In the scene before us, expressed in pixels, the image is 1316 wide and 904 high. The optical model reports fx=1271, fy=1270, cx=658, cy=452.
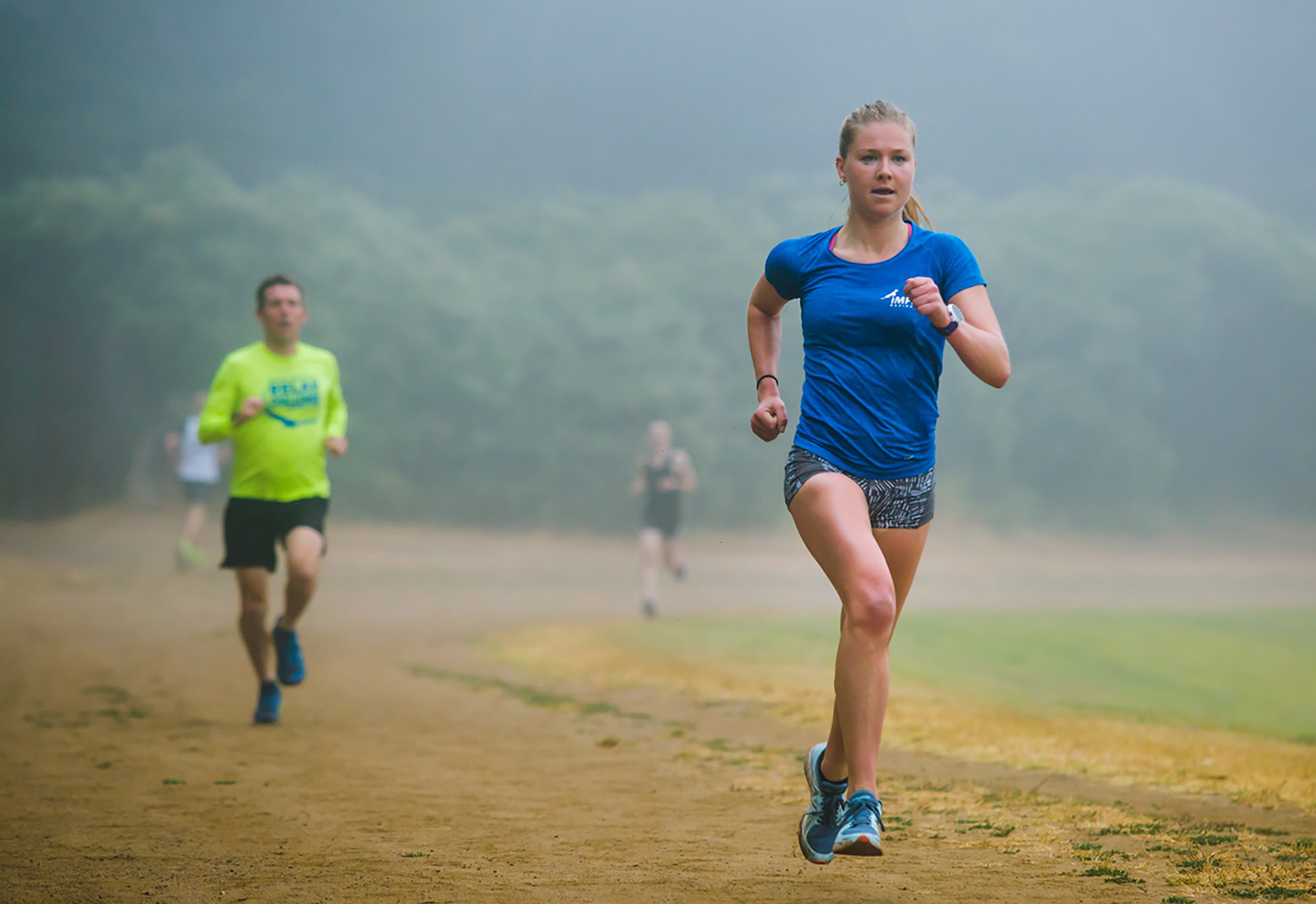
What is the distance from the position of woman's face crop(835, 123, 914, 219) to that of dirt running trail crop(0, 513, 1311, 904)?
1.77 metres

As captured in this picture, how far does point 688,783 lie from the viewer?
5.09m

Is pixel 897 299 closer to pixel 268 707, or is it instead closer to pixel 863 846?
pixel 863 846

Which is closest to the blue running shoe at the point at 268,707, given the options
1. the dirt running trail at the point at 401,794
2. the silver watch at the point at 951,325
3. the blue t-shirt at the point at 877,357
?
the dirt running trail at the point at 401,794

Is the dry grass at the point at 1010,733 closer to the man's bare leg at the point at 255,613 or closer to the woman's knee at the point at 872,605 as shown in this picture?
the woman's knee at the point at 872,605

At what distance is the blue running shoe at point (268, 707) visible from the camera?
6.41m

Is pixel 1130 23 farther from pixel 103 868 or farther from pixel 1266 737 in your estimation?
pixel 103 868

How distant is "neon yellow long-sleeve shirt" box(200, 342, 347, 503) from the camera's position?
586 cm

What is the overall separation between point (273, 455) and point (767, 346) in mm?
3074

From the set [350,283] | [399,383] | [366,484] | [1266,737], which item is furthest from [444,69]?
[1266,737]

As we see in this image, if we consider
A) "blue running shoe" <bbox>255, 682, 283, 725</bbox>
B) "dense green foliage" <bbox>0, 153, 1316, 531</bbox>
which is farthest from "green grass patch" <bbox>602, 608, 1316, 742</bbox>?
"dense green foliage" <bbox>0, 153, 1316, 531</bbox>

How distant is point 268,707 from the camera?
6.45 m

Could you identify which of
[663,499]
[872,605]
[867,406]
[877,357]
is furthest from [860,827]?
[663,499]

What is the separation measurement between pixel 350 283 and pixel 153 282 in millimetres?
4689

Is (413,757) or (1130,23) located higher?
(1130,23)
